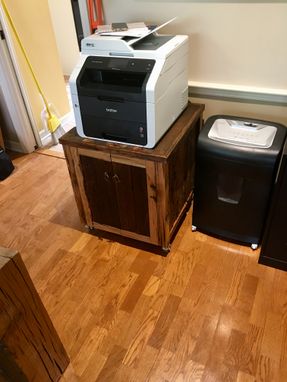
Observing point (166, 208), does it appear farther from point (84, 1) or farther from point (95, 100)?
point (84, 1)

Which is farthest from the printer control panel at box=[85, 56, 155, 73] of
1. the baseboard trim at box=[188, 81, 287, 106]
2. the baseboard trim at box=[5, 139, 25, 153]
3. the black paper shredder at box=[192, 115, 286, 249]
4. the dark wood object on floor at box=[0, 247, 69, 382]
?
the baseboard trim at box=[5, 139, 25, 153]

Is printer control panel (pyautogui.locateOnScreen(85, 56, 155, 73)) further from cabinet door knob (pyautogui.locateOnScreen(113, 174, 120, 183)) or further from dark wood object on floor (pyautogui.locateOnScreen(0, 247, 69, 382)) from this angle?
dark wood object on floor (pyautogui.locateOnScreen(0, 247, 69, 382))

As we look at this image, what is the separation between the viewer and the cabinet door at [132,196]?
1.46 meters

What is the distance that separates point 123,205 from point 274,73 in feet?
3.36

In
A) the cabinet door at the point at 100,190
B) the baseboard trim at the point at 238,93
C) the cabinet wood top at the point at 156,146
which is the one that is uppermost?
the baseboard trim at the point at 238,93

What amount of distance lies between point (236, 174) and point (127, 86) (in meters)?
0.64

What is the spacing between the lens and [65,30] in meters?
3.89

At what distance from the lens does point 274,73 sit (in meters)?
1.58

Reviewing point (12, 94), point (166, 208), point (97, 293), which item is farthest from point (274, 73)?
point (12, 94)

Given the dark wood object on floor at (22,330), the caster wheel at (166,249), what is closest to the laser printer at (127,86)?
the caster wheel at (166,249)

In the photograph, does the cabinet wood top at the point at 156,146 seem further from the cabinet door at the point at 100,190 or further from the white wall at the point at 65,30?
the white wall at the point at 65,30

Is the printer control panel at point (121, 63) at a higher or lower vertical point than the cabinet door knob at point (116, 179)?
higher

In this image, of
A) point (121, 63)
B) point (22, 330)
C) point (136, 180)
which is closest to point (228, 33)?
point (121, 63)

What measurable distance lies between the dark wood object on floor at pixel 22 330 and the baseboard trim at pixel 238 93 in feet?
4.44
